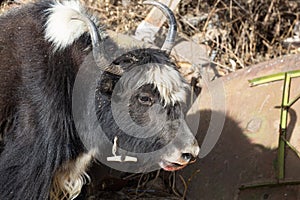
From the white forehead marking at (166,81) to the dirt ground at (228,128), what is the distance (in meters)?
0.94

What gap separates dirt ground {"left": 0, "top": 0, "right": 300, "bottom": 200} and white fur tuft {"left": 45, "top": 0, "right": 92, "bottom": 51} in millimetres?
1247

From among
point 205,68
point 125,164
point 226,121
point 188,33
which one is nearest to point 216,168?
point 226,121

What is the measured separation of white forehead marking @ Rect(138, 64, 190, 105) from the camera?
389 centimetres

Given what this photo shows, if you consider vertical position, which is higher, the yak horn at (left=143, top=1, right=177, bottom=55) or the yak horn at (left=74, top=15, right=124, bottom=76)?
the yak horn at (left=143, top=1, right=177, bottom=55)

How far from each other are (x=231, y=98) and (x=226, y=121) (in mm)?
183

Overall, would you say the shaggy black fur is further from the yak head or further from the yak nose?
the yak nose

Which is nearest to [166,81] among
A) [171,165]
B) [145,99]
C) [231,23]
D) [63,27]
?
[145,99]

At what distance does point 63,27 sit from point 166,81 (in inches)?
29.3

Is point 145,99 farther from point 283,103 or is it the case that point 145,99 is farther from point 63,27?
point 283,103

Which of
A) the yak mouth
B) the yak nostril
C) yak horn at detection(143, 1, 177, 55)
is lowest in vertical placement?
Answer: the yak mouth

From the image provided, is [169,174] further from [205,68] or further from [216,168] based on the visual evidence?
[205,68]

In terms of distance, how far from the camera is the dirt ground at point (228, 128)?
4566 millimetres

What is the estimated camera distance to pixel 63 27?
404 centimetres

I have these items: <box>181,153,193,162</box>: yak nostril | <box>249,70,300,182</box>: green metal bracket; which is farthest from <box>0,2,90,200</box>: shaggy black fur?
<box>249,70,300,182</box>: green metal bracket
